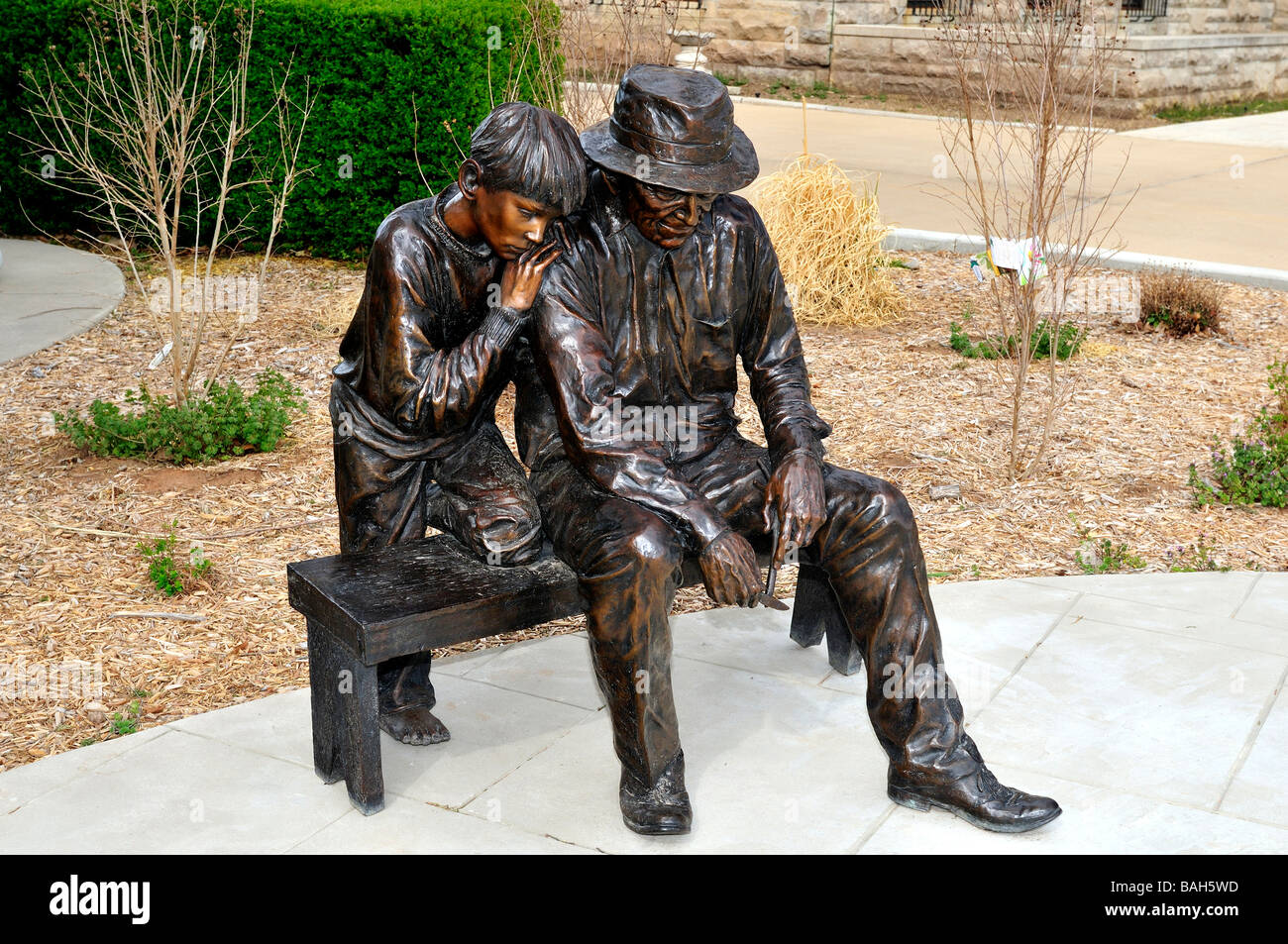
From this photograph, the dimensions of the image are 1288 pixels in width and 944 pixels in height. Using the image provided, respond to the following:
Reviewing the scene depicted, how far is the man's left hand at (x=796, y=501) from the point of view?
139 inches

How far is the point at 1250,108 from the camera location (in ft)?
58.9

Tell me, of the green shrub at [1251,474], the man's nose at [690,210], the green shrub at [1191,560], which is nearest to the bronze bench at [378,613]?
the man's nose at [690,210]

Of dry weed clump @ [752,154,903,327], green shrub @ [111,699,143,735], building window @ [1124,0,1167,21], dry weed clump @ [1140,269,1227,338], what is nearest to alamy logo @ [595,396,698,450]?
green shrub @ [111,699,143,735]

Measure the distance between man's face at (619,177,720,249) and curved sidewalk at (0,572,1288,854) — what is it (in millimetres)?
1388

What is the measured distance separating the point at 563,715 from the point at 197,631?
4.46 ft

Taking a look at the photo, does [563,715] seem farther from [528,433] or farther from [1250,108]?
[1250,108]

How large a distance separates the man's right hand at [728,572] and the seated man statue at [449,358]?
0.55 meters

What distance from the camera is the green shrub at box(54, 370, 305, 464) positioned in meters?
6.02

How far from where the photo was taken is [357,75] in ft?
30.2

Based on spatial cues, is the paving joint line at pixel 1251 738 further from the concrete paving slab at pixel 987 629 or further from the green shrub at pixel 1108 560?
the green shrub at pixel 1108 560

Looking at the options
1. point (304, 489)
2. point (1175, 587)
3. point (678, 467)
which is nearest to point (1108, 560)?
point (1175, 587)

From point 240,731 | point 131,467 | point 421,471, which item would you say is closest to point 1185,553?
point 421,471

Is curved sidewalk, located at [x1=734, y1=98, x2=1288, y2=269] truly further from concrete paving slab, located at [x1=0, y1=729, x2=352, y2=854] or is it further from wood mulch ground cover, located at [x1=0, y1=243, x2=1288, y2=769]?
concrete paving slab, located at [x1=0, y1=729, x2=352, y2=854]

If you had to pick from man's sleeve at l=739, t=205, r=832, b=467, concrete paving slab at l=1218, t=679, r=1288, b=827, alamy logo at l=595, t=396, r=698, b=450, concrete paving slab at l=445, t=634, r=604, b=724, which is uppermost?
man's sleeve at l=739, t=205, r=832, b=467
